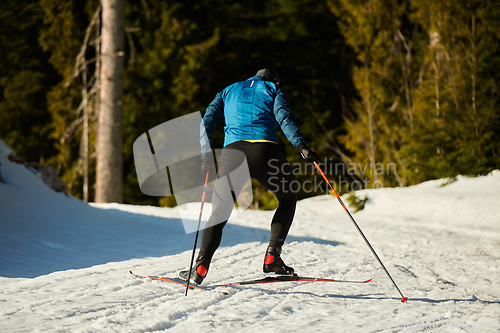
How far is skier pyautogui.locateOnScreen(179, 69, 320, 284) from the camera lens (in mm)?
2623

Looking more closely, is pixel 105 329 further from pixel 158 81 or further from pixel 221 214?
pixel 158 81

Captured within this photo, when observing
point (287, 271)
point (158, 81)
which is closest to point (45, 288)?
point (287, 271)

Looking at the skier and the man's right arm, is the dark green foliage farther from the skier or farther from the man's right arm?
the skier

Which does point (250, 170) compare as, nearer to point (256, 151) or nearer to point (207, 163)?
point (256, 151)

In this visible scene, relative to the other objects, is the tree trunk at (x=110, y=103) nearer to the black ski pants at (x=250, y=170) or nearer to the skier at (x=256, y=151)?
the skier at (x=256, y=151)

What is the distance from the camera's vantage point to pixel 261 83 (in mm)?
2793

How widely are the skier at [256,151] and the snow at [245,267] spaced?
28cm

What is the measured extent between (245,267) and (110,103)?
5817 millimetres

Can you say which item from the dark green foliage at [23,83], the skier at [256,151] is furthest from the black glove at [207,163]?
the dark green foliage at [23,83]

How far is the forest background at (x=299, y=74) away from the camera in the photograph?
7457 mm

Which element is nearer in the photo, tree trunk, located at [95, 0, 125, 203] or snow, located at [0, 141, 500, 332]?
snow, located at [0, 141, 500, 332]

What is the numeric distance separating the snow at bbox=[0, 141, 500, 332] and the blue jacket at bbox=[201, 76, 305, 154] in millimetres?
1038

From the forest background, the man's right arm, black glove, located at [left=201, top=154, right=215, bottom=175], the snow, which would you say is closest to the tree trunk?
the forest background

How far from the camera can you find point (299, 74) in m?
13.9
